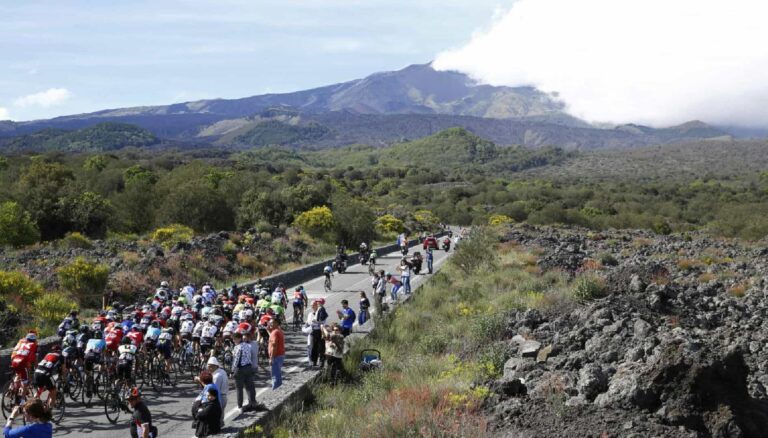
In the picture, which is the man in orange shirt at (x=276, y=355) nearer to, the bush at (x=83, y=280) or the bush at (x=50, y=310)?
the bush at (x=50, y=310)

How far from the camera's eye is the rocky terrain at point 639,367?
9.27 metres

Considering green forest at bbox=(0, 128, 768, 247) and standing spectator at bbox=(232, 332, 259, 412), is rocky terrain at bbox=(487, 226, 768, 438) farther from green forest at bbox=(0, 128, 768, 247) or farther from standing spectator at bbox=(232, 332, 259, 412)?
green forest at bbox=(0, 128, 768, 247)

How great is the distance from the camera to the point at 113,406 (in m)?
12.5

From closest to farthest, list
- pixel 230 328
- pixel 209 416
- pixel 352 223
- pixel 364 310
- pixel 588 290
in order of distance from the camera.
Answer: pixel 209 416 → pixel 230 328 → pixel 588 290 → pixel 364 310 → pixel 352 223

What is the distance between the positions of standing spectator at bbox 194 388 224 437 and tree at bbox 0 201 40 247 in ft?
130

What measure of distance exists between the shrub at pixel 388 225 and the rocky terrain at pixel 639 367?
169ft

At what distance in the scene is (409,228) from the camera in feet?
268

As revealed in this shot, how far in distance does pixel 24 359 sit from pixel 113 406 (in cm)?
182

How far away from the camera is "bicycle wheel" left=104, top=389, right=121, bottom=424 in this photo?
1248 cm

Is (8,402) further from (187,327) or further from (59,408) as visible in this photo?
(187,327)

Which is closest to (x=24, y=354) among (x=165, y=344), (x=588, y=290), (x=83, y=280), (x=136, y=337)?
(x=136, y=337)

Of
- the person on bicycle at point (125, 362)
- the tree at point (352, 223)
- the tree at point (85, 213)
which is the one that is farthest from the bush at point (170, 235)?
the person on bicycle at point (125, 362)

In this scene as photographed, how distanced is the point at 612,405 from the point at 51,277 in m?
24.1

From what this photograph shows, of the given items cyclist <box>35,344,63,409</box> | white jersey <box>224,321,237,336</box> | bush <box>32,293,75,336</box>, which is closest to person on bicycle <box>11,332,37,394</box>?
cyclist <box>35,344,63,409</box>
